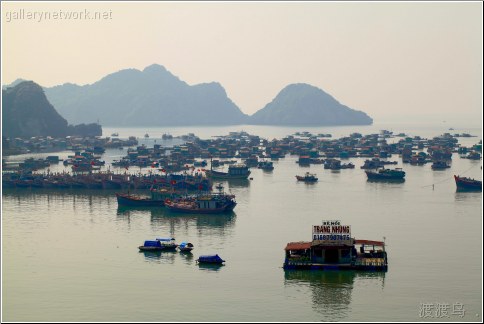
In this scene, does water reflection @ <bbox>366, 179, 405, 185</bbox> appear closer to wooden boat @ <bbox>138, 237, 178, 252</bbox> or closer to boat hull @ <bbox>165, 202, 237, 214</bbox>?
boat hull @ <bbox>165, 202, 237, 214</bbox>

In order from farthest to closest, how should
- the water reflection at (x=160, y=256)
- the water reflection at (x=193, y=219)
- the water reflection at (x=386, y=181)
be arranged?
the water reflection at (x=386, y=181), the water reflection at (x=193, y=219), the water reflection at (x=160, y=256)

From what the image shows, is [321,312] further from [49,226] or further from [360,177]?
[360,177]

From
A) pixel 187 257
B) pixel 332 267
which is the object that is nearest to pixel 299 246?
pixel 332 267

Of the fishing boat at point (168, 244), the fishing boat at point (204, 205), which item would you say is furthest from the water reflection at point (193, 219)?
the fishing boat at point (168, 244)

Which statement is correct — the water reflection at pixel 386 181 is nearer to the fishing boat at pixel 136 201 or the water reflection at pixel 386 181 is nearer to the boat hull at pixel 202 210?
the boat hull at pixel 202 210

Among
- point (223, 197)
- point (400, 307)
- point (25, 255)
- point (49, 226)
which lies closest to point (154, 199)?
point (223, 197)

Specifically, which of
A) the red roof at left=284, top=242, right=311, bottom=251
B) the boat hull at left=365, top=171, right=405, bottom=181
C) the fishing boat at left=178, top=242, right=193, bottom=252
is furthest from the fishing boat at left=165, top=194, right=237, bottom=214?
the boat hull at left=365, top=171, right=405, bottom=181
